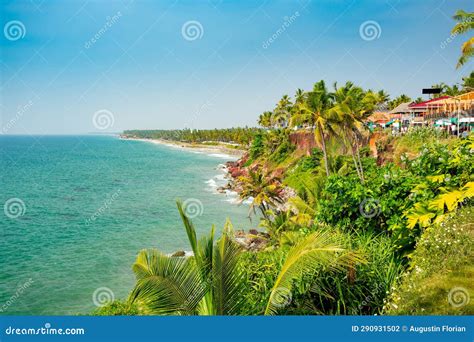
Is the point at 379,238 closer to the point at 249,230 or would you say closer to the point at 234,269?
the point at 234,269

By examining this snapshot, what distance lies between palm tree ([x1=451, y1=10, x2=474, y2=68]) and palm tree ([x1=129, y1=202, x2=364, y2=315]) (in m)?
12.9

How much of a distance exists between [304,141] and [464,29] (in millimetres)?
43843

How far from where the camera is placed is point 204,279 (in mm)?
6328

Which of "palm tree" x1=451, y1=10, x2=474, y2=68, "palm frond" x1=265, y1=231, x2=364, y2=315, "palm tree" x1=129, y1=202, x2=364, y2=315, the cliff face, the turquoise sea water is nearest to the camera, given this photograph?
"palm frond" x1=265, y1=231, x2=364, y2=315

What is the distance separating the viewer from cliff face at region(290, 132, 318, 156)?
56400 millimetres

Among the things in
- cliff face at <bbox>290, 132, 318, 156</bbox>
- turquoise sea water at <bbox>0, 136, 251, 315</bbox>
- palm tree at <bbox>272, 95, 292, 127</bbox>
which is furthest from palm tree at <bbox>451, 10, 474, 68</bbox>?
palm tree at <bbox>272, 95, 292, 127</bbox>

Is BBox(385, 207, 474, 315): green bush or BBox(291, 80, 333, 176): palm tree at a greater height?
BBox(291, 80, 333, 176): palm tree

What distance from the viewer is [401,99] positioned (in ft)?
256

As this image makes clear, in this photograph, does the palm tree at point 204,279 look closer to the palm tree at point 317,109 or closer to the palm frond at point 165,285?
the palm frond at point 165,285

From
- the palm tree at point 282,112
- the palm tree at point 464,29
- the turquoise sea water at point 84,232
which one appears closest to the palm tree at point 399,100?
the palm tree at point 282,112

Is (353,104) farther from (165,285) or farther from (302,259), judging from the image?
(165,285)

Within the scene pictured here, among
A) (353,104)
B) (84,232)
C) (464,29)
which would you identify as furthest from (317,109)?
(84,232)

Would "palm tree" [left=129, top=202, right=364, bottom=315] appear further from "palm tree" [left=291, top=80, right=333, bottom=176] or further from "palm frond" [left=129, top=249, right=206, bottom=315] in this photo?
"palm tree" [left=291, top=80, right=333, bottom=176]

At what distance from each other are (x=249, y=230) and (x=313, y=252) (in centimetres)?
2740
